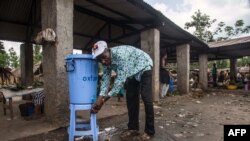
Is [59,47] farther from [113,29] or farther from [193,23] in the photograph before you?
[193,23]

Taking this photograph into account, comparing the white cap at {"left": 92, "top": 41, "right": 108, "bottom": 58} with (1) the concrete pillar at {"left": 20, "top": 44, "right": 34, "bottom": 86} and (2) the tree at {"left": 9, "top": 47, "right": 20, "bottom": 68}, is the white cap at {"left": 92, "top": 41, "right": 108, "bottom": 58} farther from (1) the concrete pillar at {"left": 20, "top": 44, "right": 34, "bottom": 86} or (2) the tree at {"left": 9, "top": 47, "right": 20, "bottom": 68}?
(2) the tree at {"left": 9, "top": 47, "right": 20, "bottom": 68}

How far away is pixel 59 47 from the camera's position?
13.4 ft

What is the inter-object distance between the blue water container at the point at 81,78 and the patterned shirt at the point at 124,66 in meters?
0.21

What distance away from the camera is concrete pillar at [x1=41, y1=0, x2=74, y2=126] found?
4.04 m

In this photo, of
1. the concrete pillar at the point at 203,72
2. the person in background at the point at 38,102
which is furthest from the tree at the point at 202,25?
the person in background at the point at 38,102

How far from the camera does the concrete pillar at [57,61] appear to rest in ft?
13.2

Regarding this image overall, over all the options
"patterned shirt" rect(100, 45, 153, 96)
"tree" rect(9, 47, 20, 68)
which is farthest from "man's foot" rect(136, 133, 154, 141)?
"tree" rect(9, 47, 20, 68)

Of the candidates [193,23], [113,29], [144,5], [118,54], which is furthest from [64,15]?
[193,23]

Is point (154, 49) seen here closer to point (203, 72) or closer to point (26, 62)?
point (26, 62)

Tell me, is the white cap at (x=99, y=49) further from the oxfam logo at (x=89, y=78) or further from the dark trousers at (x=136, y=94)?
the dark trousers at (x=136, y=94)

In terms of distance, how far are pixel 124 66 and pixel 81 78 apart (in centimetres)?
62

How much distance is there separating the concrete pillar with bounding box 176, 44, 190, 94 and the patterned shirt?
7.68 metres

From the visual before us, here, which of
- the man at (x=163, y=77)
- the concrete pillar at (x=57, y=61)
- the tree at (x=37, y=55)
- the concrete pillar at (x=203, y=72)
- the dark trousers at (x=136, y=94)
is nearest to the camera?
the dark trousers at (x=136, y=94)

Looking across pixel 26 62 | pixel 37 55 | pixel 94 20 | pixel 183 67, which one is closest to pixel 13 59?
pixel 37 55
